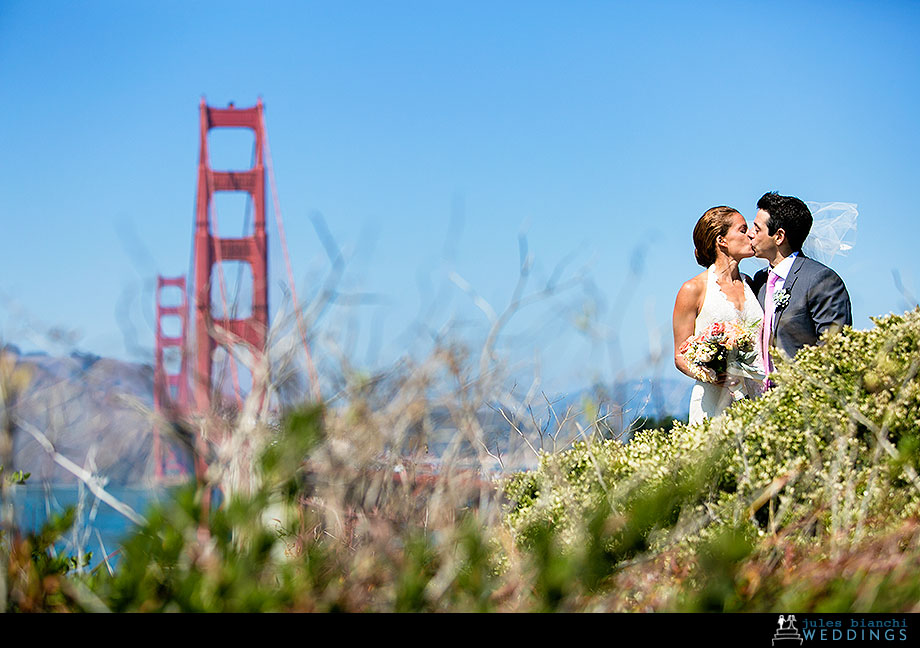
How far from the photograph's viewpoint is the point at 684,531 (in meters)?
1.92

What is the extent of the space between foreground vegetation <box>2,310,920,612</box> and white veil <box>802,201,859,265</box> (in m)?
1.80

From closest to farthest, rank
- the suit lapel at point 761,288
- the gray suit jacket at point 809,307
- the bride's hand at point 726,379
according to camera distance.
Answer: the gray suit jacket at point 809,307
the bride's hand at point 726,379
the suit lapel at point 761,288

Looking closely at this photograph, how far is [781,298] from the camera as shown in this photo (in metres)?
3.85

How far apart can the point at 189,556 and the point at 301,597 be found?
20 centimetres

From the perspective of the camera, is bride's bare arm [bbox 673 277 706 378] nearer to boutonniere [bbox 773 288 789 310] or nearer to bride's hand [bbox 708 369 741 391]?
bride's hand [bbox 708 369 741 391]

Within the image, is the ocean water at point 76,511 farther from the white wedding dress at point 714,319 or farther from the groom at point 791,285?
the white wedding dress at point 714,319

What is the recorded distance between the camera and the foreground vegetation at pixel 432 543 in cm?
138

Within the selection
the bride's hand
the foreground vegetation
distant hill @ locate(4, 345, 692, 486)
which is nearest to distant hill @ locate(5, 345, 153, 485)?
distant hill @ locate(4, 345, 692, 486)

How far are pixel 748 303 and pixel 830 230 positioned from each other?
0.62 metres

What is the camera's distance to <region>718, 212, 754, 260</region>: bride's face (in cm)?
421

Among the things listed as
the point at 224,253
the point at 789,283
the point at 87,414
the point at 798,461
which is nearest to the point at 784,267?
the point at 789,283

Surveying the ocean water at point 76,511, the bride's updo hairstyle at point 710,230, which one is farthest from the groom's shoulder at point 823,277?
the ocean water at point 76,511

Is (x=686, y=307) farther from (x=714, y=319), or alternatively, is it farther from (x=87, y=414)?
(x=87, y=414)
